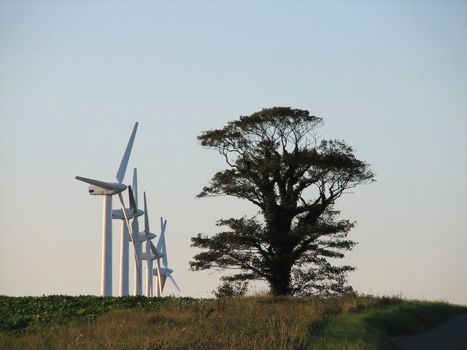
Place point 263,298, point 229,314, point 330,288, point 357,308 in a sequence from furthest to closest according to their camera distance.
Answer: point 330,288
point 263,298
point 357,308
point 229,314

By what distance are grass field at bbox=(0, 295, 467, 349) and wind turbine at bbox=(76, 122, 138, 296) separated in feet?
45.9

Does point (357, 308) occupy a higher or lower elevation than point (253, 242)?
lower

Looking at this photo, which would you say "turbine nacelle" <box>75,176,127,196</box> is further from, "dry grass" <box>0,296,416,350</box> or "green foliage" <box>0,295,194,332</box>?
"dry grass" <box>0,296,416,350</box>

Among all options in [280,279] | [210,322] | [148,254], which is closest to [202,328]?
[210,322]

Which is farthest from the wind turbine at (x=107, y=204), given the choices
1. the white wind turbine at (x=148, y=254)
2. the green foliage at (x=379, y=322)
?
the green foliage at (x=379, y=322)

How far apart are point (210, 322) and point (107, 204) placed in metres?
33.0

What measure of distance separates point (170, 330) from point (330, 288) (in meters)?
24.5

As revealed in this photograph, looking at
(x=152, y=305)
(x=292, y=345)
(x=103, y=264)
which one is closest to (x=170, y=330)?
(x=292, y=345)

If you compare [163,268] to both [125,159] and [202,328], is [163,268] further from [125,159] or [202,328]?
[202,328]

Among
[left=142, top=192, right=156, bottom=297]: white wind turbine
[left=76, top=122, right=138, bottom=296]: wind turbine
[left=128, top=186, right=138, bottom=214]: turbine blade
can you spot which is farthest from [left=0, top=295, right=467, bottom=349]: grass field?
[left=142, top=192, right=156, bottom=297]: white wind turbine

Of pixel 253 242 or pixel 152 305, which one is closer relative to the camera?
pixel 152 305

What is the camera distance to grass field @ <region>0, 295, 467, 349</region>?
79.9 feet

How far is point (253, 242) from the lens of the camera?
50.6 m

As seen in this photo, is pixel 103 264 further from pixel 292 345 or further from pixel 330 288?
pixel 292 345
